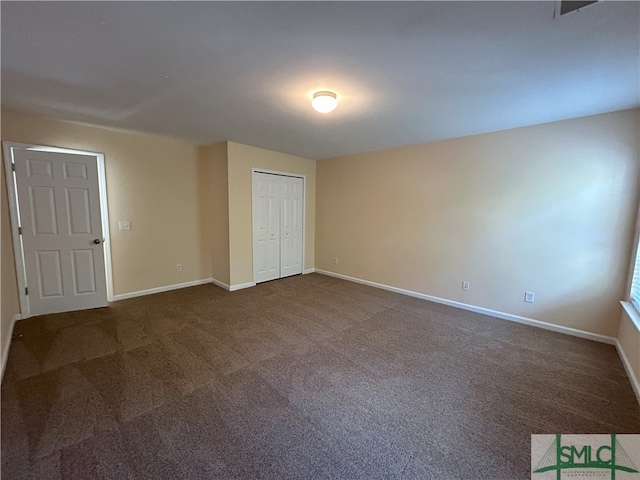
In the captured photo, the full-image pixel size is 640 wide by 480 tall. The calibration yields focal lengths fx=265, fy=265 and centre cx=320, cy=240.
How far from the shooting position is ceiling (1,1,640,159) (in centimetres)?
142

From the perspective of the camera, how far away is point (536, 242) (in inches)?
A: 130

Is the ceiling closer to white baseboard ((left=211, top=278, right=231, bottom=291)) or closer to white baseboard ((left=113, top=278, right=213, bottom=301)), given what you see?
white baseboard ((left=113, top=278, right=213, bottom=301))

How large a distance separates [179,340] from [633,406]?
13.0ft

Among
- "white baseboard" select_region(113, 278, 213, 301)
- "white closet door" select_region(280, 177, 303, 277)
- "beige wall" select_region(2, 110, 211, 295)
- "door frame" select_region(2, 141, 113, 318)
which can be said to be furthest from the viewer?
"white closet door" select_region(280, 177, 303, 277)

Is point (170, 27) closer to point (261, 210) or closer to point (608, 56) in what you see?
point (608, 56)

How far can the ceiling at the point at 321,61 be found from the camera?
1.42 m

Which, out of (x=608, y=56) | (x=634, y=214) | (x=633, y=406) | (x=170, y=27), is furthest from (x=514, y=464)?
(x=170, y=27)

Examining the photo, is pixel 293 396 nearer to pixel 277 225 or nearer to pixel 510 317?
pixel 510 317

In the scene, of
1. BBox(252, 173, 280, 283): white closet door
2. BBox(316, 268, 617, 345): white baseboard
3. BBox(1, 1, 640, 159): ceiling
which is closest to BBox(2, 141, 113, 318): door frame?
BBox(1, 1, 640, 159): ceiling

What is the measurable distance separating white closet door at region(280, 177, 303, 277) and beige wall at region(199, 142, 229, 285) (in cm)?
115

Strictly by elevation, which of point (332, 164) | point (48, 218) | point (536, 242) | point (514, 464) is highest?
point (332, 164)

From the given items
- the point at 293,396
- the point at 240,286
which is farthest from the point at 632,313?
the point at 240,286

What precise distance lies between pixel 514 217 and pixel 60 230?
19.4ft

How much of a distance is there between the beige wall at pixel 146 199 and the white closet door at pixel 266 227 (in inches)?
40.7
